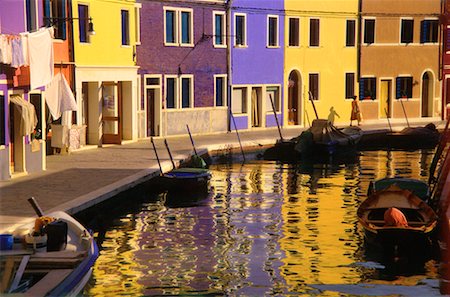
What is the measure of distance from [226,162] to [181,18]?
765cm

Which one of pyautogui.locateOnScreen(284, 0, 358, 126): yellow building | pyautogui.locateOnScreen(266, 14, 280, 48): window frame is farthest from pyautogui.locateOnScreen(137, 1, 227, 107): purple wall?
pyautogui.locateOnScreen(284, 0, 358, 126): yellow building

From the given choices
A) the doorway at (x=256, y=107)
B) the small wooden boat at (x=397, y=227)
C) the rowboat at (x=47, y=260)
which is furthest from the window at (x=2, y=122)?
the doorway at (x=256, y=107)

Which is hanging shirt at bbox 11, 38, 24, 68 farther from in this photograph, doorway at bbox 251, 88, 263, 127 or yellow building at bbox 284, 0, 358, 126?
yellow building at bbox 284, 0, 358, 126

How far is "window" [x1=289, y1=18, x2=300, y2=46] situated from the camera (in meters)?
45.3

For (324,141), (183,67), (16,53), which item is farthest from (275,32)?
(16,53)

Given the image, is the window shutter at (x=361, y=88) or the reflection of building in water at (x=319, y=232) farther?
the window shutter at (x=361, y=88)

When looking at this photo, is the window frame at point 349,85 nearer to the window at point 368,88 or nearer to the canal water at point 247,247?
the window at point 368,88

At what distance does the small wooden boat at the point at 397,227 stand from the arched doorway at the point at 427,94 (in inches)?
1246

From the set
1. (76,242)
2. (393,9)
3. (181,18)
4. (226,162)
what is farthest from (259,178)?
(393,9)

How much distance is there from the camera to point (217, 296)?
1496 centimetres

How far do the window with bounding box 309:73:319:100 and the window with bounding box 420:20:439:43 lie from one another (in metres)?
7.16

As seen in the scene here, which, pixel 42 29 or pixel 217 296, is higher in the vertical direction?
pixel 42 29

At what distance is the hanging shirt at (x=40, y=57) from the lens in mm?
24312

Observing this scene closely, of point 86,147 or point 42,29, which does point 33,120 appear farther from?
point 86,147
